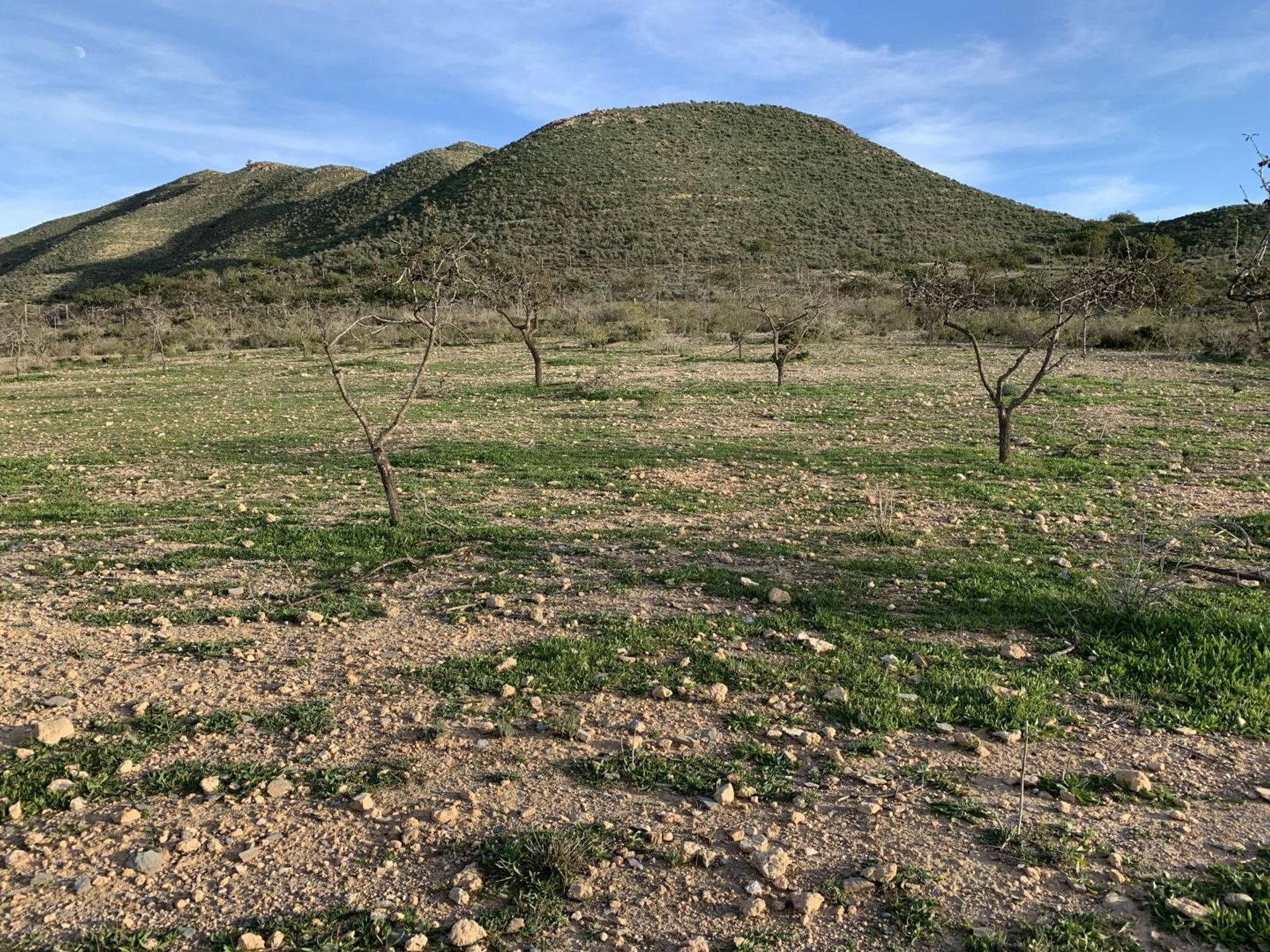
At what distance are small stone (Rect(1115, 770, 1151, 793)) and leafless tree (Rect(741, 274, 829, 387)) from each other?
16.3 m

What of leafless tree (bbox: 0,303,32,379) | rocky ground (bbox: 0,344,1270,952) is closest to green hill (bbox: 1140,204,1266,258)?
rocky ground (bbox: 0,344,1270,952)

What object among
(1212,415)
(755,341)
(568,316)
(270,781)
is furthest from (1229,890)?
(568,316)

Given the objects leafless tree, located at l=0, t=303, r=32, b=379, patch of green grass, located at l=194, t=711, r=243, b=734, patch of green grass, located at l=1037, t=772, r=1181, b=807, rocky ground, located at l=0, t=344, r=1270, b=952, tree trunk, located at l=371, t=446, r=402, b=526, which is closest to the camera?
rocky ground, located at l=0, t=344, r=1270, b=952

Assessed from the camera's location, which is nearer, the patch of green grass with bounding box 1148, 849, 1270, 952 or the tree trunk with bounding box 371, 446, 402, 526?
the patch of green grass with bounding box 1148, 849, 1270, 952

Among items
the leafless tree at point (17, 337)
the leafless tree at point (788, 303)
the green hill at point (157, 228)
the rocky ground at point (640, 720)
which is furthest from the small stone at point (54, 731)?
the green hill at point (157, 228)

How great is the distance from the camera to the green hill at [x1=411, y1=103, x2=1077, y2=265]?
53.4 m

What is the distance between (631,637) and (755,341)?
2738 cm

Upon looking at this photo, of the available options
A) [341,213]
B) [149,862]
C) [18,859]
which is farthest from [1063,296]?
[341,213]

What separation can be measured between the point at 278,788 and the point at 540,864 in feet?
4.41

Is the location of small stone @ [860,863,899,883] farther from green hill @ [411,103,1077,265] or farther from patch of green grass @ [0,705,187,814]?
green hill @ [411,103,1077,265]

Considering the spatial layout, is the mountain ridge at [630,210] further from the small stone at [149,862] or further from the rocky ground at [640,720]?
the small stone at [149,862]

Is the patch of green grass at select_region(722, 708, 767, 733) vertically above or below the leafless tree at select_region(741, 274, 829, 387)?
below

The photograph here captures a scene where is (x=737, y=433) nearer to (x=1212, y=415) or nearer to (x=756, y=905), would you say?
(x=1212, y=415)

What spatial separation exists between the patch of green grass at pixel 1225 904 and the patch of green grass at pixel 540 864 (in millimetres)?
2050
